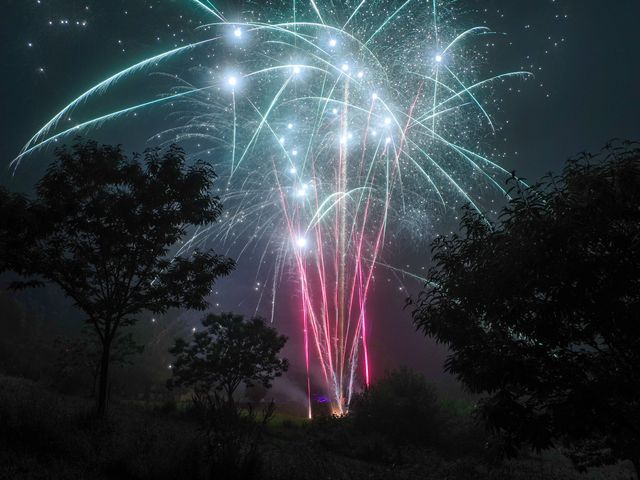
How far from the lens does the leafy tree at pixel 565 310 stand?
4.88 metres

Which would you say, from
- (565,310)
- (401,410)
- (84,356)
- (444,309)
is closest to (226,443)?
(444,309)

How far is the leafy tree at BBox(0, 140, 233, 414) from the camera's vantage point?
34.5 feet

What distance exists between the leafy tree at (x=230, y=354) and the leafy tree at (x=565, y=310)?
2413 cm

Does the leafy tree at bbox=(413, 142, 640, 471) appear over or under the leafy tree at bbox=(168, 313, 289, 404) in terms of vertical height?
under

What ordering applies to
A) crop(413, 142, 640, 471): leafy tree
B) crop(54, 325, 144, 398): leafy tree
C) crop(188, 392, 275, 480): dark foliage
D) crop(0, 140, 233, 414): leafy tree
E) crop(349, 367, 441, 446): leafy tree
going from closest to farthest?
crop(413, 142, 640, 471): leafy tree → crop(188, 392, 275, 480): dark foliage → crop(0, 140, 233, 414): leafy tree → crop(349, 367, 441, 446): leafy tree → crop(54, 325, 144, 398): leafy tree

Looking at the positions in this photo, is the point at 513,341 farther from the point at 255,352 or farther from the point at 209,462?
the point at 255,352

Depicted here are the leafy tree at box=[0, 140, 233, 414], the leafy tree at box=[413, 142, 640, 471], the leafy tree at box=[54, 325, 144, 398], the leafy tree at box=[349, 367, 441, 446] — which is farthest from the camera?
the leafy tree at box=[54, 325, 144, 398]

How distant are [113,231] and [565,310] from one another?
11.0 metres

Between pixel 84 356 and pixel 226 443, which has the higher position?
pixel 84 356

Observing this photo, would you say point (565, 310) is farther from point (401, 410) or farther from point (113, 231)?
point (401, 410)

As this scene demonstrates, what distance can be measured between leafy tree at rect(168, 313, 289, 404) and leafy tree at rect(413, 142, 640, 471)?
24.1 metres

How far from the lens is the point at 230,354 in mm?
27734

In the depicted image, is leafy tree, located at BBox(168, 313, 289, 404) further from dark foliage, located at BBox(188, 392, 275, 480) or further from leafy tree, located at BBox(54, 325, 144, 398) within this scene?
dark foliage, located at BBox(188, 392, 275, 480)

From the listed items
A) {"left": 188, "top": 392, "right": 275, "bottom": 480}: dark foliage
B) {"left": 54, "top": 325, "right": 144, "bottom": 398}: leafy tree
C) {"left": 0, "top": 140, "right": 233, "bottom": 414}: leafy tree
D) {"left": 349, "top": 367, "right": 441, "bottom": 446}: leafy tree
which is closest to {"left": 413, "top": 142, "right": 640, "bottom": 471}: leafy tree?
{"left": 188, "top": 392, "right": 275, "bottom": 480}: dark foliage
